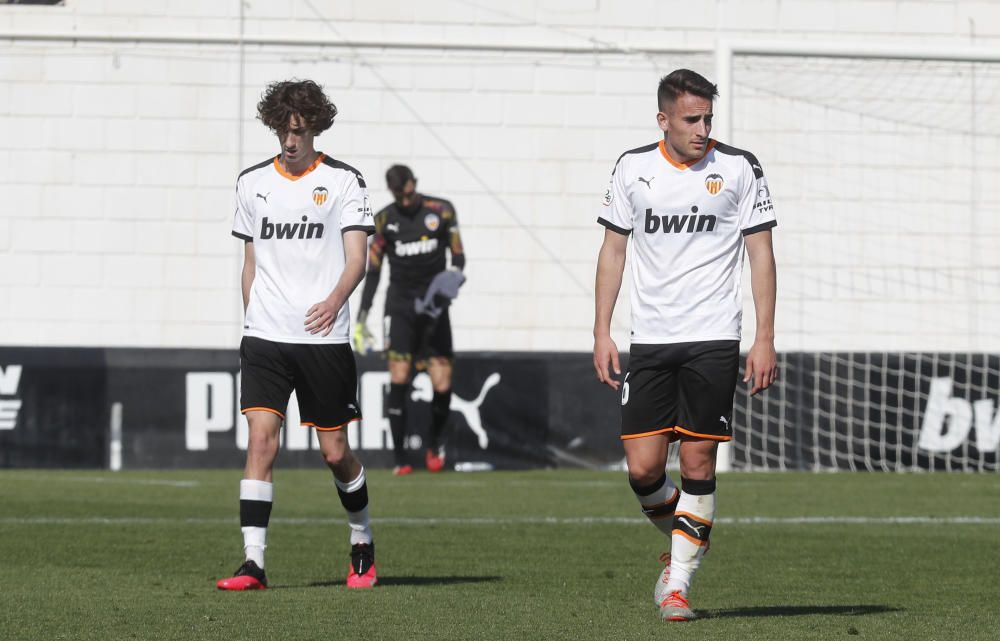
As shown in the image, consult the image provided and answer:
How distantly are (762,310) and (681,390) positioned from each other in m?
0.38

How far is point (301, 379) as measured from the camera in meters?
6.25

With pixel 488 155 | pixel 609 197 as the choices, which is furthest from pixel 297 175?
pixel 488 155

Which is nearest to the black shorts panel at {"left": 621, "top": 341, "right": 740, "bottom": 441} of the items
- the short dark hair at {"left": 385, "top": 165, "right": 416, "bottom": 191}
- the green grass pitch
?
the green grass pitch

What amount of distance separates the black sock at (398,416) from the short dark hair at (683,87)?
23.7 ft

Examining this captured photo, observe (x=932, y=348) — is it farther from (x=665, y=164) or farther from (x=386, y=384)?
(x=665, y=164)

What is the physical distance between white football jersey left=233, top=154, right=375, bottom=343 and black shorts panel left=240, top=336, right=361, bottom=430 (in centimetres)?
4

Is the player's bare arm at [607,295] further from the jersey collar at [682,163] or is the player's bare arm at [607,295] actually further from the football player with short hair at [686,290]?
the jersey collar at [682,163]


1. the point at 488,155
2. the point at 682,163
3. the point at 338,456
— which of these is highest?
the point at 488,155

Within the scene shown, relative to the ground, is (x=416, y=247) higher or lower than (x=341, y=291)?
higher

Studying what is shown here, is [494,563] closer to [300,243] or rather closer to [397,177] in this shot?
[300,243]

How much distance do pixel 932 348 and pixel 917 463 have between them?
2.20 metres

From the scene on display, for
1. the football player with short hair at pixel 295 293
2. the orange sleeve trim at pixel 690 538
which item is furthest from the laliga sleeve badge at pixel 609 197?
the orange sleeve trim at pixel 690 538

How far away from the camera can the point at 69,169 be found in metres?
14.7

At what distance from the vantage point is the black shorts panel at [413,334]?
41.2 feet
